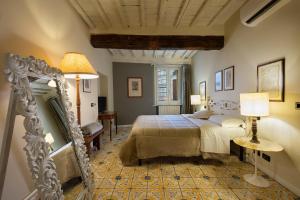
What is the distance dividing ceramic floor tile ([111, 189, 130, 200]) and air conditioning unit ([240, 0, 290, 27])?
299 cm

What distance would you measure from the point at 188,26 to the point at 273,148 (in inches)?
110

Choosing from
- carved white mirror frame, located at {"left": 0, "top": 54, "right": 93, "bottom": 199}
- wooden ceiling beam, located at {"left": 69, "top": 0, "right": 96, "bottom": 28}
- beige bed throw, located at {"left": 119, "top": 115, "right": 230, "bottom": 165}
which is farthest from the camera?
beige bed throw, located at {"left": 119, "top": 115, "right": 230, "bottom": 165}

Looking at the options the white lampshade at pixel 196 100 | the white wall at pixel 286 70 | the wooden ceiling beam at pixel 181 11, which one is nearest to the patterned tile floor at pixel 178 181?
the white wall at pixel 286 70

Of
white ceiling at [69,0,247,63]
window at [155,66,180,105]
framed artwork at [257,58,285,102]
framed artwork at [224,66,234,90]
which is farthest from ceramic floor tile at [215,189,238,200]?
window at [155,66,180,105]

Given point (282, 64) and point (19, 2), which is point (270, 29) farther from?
point (19, 2)

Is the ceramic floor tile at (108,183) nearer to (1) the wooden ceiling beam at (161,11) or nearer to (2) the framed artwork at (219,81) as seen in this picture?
(1) the wooden ceiling beam at (161,11)

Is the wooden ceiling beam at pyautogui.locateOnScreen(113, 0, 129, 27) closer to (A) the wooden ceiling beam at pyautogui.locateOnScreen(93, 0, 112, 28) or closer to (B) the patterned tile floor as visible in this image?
(A) the wooden ceiling beam at pyautogui.locateOnScreen(93, 0, 112, 28)

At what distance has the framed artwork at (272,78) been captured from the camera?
6.73ft

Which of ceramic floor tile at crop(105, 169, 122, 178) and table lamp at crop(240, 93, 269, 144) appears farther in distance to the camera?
ceramic floor tile at crop(105, 169, 122, 178)

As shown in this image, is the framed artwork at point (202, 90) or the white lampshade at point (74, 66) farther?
the framed artwork at point (202, 90)

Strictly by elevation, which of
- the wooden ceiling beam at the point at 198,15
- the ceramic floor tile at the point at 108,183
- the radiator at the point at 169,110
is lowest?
the ceramic floor tile at the point at 108,183

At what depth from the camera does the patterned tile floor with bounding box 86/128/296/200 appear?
6.33 ft

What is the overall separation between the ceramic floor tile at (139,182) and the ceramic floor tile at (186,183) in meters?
0.47

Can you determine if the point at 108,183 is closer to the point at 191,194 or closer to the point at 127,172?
the point at 127,172
